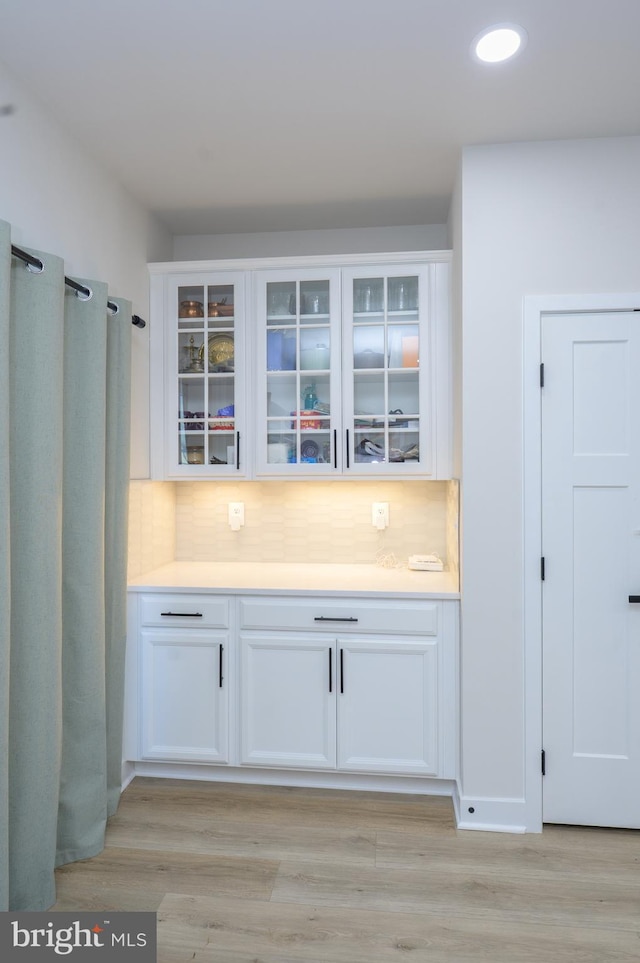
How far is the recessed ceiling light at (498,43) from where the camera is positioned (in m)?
1.82

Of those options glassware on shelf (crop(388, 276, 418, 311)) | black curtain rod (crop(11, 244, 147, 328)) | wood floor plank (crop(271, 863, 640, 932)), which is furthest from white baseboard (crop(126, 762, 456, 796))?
glassware on shelf (crop(388, 276, 418, 311))

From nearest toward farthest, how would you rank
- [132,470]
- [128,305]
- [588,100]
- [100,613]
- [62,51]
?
[62,51]
[588,100]
[100,613]
[128,305]
[132,470]

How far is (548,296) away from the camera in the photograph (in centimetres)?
244

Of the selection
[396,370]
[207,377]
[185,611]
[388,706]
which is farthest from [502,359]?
[185,611]

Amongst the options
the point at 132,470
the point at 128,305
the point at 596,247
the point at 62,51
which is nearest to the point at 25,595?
the point at 132,470

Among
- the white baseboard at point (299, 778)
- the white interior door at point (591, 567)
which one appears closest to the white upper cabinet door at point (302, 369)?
the white interior door at point (591, 567)

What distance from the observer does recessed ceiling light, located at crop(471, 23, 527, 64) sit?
5.98ft

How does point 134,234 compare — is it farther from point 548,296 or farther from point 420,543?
point 420,543

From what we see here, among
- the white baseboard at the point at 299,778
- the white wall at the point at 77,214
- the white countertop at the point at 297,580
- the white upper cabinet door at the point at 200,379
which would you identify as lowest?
the white baseboard at the point at 299,778

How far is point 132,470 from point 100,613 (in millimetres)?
804

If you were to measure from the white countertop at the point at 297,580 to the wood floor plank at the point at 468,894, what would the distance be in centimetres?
103

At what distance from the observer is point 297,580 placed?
2.93 meters

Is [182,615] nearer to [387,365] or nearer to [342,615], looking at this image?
[342,615]

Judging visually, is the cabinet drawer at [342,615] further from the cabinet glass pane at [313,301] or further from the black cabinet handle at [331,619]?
the cabinet glass pane at [313,301]
